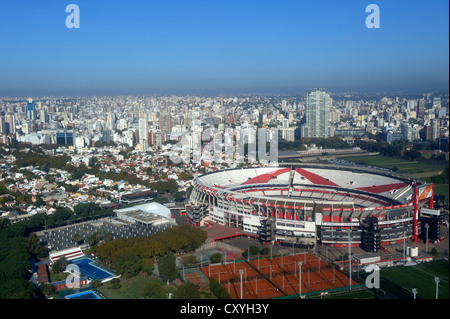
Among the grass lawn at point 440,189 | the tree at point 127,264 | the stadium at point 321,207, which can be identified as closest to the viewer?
the tree at point 127,264

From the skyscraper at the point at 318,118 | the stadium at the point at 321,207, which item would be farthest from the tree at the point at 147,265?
the skyscraper at the point at 318,118

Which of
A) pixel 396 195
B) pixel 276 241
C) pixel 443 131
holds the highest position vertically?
pixel 443 131

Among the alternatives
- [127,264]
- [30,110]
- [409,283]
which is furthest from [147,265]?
[30,110]

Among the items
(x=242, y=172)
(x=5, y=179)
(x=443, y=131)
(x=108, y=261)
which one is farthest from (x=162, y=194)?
(x=443, y=131)

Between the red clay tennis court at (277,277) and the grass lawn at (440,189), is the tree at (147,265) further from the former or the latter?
the grass lawn at (440,189)
